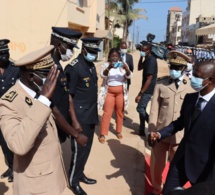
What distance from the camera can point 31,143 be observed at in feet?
5.80

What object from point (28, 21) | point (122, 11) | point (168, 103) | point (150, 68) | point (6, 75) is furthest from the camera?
point (122, 11)

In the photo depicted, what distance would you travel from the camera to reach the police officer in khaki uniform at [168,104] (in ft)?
11.4

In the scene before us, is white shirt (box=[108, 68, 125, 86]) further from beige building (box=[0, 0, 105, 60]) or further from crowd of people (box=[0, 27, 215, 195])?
beige building (box=[0, 0, 105, 60])

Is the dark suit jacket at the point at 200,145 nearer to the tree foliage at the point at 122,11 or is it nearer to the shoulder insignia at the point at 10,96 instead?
the shoulder insignia at the point at 10,96

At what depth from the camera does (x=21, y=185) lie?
6.81 ft

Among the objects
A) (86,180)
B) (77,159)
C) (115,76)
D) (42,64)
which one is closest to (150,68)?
(115,76)

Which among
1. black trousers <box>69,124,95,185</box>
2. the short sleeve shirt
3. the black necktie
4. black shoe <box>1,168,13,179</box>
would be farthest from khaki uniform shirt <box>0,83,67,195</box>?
the short sleeve shirt

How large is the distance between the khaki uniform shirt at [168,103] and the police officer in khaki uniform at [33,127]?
1.71 m

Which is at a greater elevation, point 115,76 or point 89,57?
point 89,57

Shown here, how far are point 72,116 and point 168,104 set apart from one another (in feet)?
3.74

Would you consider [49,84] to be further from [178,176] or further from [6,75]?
[6,75]

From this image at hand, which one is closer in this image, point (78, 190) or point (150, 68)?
point (78, 190)

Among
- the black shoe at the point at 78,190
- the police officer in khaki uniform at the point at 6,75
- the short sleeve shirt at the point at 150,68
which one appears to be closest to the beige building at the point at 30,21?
the short sleeve shirt at the point at 150,68

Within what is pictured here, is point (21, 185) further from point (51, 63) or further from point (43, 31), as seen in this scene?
point (43, 31)
